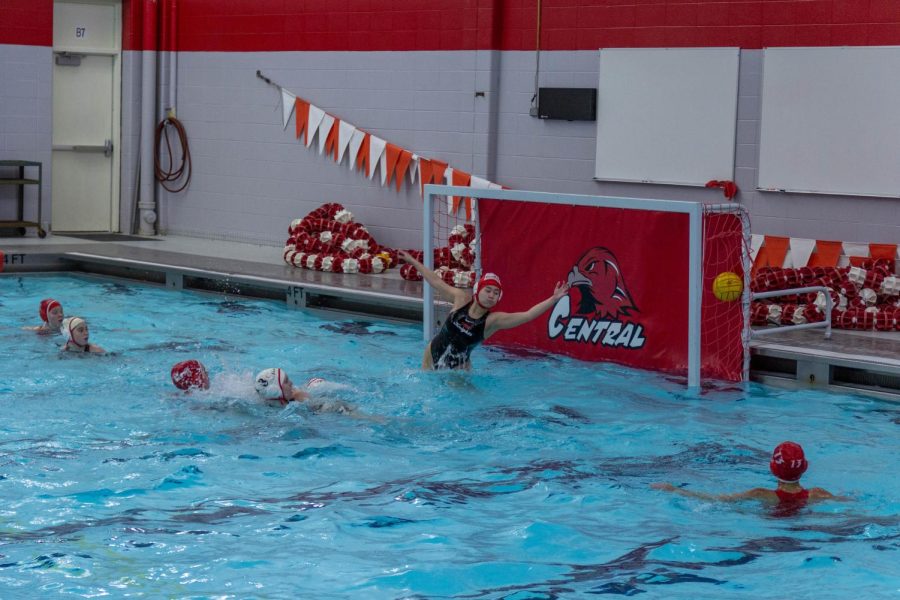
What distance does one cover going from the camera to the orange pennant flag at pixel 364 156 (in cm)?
1545

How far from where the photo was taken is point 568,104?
13672 millimetres

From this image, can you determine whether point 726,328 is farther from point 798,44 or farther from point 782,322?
point 798,44

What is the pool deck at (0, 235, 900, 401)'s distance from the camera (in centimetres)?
981

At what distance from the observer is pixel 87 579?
5.74 m

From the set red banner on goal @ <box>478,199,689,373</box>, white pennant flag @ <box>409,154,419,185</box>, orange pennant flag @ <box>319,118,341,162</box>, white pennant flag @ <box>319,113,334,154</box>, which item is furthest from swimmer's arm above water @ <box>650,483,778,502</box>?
Result: white pennant flag @ <box>319,113,334,154</box>

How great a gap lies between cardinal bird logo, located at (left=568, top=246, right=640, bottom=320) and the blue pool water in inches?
20.9

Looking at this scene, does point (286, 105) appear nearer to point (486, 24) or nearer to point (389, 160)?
point (389, 160)

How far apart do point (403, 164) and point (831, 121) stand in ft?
17.2

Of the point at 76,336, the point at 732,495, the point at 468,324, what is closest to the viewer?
the point at 732,495

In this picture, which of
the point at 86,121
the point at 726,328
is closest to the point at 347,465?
the point at 726,328

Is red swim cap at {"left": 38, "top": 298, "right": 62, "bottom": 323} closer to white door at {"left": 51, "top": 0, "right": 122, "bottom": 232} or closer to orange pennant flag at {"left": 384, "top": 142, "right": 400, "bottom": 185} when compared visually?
orange pennant flag at {"left": 384, "top": 142, "right": 400, "bottom": 185}

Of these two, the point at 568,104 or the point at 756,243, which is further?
the point at 568,104

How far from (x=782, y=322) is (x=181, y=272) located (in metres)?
6.75

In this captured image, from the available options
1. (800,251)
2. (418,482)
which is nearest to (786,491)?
(418,482)
